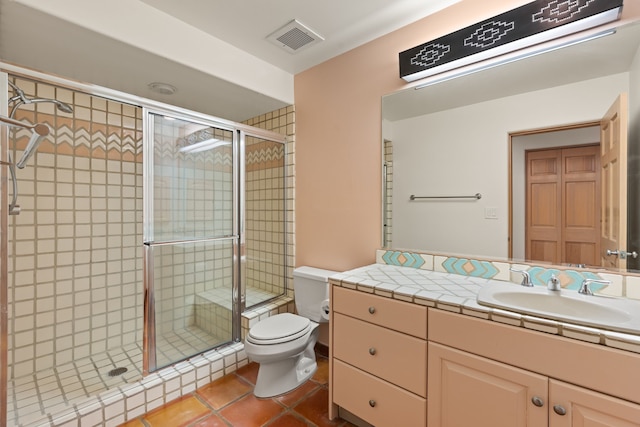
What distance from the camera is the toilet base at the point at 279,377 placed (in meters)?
1.81

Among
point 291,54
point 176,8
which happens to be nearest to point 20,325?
point 176,8

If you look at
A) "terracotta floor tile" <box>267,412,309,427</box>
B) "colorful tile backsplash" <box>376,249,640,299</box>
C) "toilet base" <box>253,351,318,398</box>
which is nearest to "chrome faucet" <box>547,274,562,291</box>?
"colorful tile backsplash" <box>376,249,640,299</box>

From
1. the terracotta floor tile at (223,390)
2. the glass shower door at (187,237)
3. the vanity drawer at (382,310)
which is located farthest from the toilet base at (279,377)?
the vanity drawer at (382,310)

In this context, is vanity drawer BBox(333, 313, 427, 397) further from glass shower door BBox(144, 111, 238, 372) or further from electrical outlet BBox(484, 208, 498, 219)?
glass shower door BBox(144, 111, 238, 372)

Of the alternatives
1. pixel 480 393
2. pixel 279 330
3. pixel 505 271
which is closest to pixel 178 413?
pixel 279 330

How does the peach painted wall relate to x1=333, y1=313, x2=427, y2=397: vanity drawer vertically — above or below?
above

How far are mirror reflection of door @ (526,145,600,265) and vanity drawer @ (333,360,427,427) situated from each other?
947mm

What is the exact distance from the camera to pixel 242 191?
7.66 feet

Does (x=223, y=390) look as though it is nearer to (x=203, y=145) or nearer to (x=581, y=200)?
(x=203, y=145)

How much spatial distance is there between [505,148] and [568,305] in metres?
0.81

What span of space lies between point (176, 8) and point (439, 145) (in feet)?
5.81

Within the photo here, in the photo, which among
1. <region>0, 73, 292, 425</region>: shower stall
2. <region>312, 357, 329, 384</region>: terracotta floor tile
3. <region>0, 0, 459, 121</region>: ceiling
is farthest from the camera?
<region>312, 357, 329, 384</region>: terracotta floor tile

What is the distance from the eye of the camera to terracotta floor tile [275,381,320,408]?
1740 mm

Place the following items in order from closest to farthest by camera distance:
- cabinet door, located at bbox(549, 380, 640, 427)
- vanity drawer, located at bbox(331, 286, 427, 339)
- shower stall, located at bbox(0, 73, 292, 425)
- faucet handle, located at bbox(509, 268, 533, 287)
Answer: cabinet door, located at bbox(549, 380, 640, 427), vanity drawer, located at bbox(331, 286, 427, 339), faucet handle, located at bbox(509, 268, 533, 287), shower stall, located at bbox(0, 73, 292, 425)
